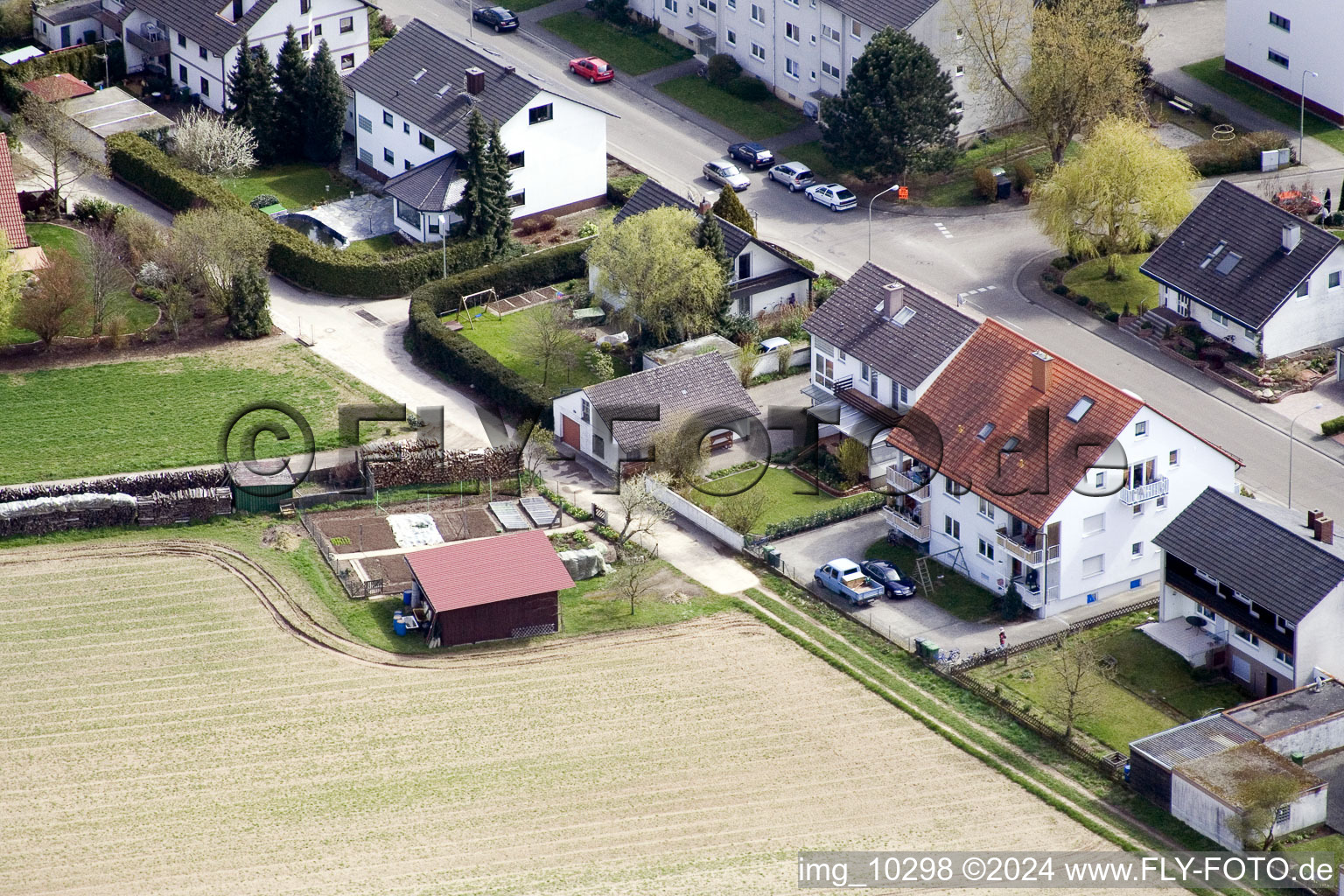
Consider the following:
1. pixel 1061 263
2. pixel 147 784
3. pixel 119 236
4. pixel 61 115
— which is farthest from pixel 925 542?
pixel 61 115

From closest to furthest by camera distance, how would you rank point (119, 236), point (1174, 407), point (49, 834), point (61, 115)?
point (49, 834), point (1174, 407), point (119, 236), point (61, 115)

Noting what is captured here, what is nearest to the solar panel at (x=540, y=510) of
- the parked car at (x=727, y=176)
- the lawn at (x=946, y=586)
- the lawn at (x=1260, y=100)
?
the lawn at (x=946, y=586)

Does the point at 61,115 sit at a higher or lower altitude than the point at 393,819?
higher

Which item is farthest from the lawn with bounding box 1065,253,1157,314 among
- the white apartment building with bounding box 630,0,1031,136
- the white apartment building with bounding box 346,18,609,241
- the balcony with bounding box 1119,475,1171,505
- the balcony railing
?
the white apartment building with bounding box 346,18,609,241

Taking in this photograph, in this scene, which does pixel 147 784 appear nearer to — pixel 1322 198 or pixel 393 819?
pixel 393 819

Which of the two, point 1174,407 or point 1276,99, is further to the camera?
point 1276,99

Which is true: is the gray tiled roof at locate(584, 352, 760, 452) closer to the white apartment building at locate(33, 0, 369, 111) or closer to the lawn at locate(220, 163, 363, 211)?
the lawn at locate(220, 163, 363, 211)

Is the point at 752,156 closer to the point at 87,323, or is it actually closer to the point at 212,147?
the point at 212,147

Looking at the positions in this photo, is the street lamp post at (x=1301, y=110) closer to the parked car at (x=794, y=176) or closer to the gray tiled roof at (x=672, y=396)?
the parked car at (x=794, y=176)
